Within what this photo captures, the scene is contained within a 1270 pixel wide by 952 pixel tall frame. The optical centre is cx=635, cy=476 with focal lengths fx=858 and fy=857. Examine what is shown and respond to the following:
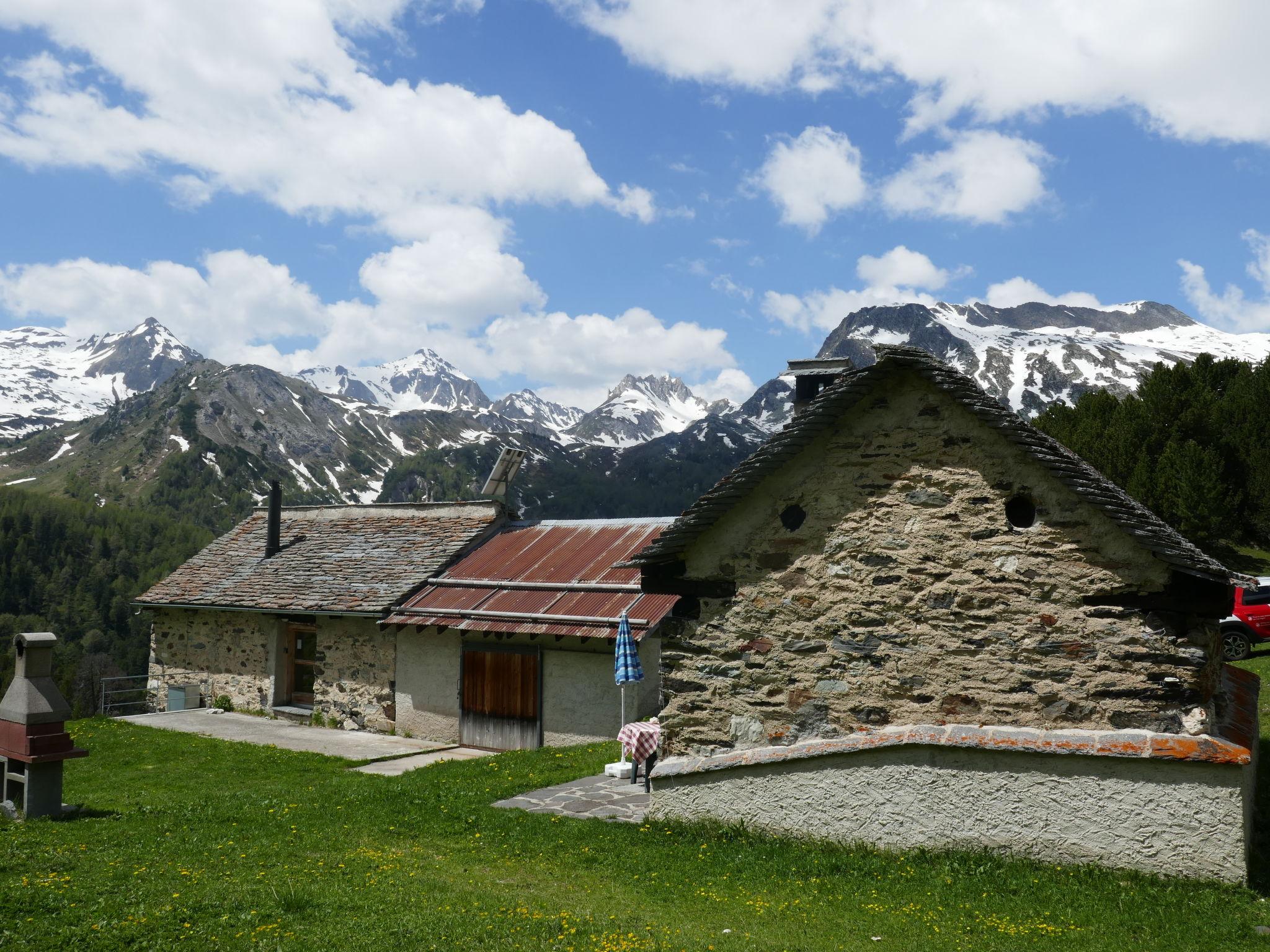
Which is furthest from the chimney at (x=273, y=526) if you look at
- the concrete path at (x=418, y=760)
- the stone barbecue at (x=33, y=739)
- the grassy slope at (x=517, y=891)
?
the stone barbecue at (x=33, y=739)

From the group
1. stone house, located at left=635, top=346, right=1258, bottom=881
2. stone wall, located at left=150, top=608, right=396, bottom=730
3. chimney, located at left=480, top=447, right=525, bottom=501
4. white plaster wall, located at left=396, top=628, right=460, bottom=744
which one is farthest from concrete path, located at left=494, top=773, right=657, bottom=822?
chimney, located at left=480, top=447, right=525, bottom=501

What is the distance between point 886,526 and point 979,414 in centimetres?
155

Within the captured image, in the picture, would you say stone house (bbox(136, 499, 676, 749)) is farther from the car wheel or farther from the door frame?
the car wheel

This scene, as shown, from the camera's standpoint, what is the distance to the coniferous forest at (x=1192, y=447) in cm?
3650

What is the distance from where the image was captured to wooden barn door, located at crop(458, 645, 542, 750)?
17.8 metres

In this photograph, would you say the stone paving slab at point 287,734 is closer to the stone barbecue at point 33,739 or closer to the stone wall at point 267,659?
the stone wall at point 267,659

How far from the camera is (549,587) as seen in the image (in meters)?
18.8

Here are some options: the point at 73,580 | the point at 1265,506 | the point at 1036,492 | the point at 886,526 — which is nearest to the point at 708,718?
the point at 886,526

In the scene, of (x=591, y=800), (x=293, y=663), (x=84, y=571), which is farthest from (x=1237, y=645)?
(x=84, y=571)

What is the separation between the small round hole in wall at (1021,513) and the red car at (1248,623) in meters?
14.9

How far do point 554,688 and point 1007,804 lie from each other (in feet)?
34.9

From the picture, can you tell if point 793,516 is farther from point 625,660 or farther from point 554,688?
point 554,688

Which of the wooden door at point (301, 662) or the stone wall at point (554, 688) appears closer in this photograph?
the stone wall at point (554, 688)

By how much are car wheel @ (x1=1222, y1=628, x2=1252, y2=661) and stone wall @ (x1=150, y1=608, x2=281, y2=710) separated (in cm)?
2309
